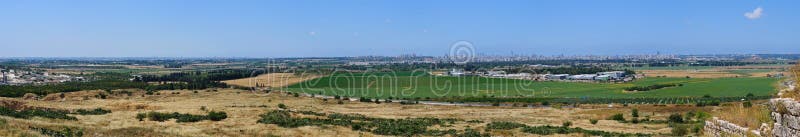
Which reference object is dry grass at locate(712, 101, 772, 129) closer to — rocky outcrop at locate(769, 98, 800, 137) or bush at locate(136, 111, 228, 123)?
rocky outcrop at locate(769, 98, 800, 137)

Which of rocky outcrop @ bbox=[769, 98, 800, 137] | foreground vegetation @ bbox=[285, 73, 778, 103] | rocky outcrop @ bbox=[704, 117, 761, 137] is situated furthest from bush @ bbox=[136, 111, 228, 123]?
foreground vegetation @ bbox=[285, 73, 778, 103]

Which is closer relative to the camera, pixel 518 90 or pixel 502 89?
pixel 502 89

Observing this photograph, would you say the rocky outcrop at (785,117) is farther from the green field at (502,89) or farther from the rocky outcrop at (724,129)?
the green field at (502,89)

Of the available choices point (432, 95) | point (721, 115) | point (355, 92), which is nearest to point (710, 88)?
point (432, 95)

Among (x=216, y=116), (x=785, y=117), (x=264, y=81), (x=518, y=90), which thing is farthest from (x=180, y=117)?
(x=264, y=81)

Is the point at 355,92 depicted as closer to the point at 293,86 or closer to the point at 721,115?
the point at 293,86

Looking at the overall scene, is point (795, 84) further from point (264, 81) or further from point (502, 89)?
point (264, 81)
